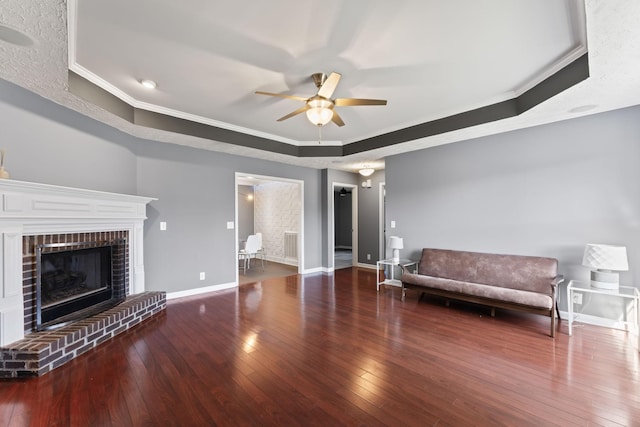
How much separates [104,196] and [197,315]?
184cm

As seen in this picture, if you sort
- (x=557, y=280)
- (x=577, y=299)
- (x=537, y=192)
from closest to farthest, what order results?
(x=557, y=280) → (x=577, y=299) → (x=537, y=192)

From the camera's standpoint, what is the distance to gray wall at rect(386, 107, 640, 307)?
3.09 m

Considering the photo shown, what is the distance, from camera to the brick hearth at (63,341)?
7.07ft

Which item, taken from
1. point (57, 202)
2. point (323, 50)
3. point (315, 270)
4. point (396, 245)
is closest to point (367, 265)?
point (315, 270)

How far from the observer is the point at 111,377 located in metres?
2.16

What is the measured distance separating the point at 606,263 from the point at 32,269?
225 inches

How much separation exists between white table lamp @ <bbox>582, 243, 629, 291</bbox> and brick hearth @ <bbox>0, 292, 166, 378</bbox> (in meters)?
5.20

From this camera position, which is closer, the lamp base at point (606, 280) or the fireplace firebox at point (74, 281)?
the fireplace firebox at point (74, 281)

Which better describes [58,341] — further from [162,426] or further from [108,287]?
[162,426]

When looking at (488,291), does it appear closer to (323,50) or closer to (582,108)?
(582,108)

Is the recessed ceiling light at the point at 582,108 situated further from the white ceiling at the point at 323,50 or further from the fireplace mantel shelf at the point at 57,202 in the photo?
the fireplace mantel shelf at the point at 57,202

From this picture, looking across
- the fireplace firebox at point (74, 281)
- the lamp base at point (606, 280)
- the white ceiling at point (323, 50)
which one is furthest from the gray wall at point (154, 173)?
the lamp base at point (606, 280)

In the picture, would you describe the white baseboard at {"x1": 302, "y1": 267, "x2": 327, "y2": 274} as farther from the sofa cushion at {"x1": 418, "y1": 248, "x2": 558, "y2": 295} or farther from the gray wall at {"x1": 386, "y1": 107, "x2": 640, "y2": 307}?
the sofa cushion at {"x1": 418, "y1": 248, "x2": 558, "y2": 295}

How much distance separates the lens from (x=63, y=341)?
2363 millimetres
